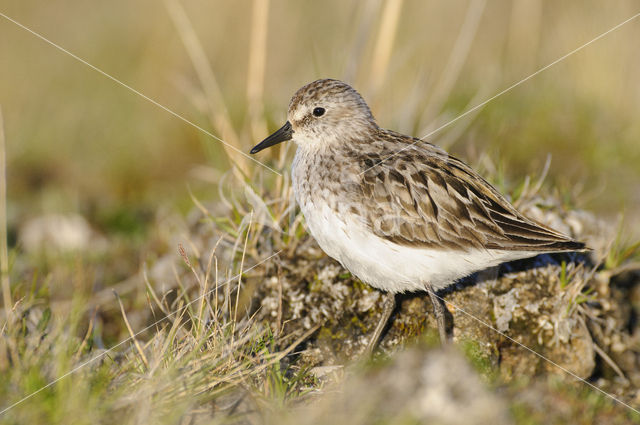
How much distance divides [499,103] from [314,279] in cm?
515

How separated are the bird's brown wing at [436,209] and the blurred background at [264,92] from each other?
130 cm

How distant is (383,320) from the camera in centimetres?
456

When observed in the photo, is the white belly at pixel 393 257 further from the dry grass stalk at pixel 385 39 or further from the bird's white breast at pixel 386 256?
the dry grass stalk at pixel 385 39

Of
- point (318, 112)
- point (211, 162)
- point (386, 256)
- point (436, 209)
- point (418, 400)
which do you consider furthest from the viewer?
point (211, 162)

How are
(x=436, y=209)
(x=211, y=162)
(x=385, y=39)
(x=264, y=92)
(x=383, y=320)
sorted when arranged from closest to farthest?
(x=436, y=209)
(x=383, y=320)
(x=385, y=39)
(x=211, y=162)
(x=264, y=92)

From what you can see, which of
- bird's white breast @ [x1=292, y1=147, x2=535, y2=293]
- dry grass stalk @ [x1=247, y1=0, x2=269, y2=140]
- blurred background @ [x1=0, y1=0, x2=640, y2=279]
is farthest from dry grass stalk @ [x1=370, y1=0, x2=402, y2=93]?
bird's white breast @ [x1=292, y1=147, x2=535, y2=293]

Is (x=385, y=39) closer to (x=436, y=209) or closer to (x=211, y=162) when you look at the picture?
(x=211, y=162)

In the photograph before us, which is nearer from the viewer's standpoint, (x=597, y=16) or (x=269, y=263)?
(x=269, y=263)

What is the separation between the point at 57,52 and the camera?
11.8 m

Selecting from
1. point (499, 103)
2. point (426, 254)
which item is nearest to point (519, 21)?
point (499, 103)

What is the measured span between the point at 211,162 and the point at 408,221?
4.50 metres

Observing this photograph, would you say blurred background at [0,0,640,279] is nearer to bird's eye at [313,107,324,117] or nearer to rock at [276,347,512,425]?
bird's eye at [313,107,324,117]

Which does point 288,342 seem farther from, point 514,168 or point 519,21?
point 519,21

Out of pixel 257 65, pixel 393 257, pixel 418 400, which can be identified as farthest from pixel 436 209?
pixel 257 65
